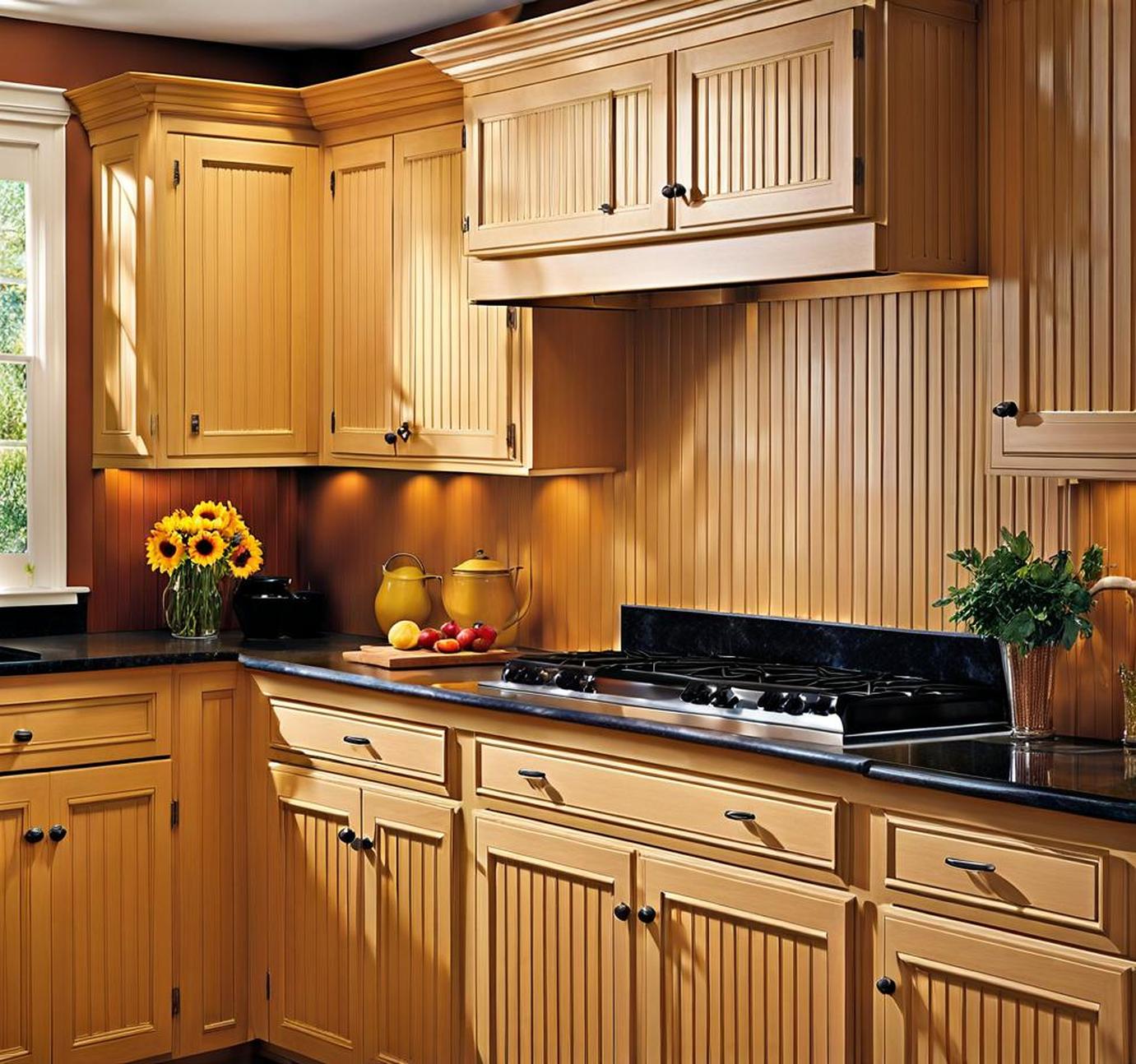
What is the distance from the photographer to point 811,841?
2967mm

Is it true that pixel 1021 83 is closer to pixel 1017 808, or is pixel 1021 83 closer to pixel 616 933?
pixel 1017 808

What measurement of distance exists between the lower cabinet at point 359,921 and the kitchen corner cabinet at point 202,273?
3.24 ft

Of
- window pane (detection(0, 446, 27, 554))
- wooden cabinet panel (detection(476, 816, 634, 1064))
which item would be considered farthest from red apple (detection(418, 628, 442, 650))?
window pane (detection(0, 446, 27, 554))

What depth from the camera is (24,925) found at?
4035mm

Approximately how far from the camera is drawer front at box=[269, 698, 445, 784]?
3785mm

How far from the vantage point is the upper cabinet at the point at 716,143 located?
310 centimetres

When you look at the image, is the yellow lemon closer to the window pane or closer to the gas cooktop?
the gas cooktop

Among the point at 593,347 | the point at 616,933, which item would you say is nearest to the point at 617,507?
Result: the point at 593,347

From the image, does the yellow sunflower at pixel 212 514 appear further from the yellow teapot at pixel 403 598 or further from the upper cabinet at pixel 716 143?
the upper cabinet at pixel 716 143

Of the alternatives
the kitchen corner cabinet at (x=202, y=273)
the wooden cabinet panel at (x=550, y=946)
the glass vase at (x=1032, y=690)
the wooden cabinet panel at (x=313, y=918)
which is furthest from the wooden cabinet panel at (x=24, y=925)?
the glass vase at (x=1032, y=690)

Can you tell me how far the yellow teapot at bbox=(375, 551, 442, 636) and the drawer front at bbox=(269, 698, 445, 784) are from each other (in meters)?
0.50

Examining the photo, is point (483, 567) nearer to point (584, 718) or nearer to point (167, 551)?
point (167, 551)

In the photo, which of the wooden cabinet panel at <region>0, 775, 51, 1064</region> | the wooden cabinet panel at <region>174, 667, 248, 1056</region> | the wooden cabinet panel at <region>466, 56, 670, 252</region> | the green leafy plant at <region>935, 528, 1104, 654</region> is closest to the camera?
the green leafy plant at <region>935, 528, 1104, 654</region>

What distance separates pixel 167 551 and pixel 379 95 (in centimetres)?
130
